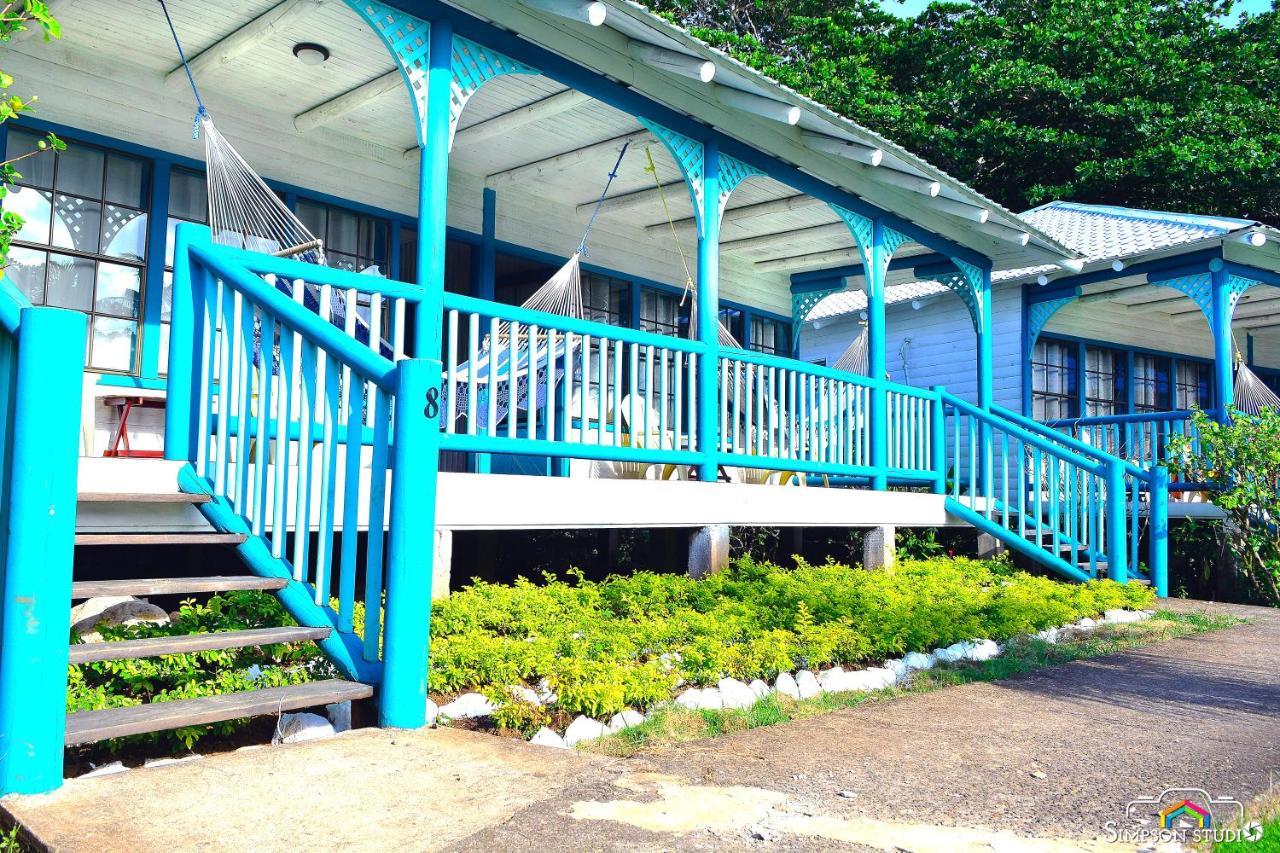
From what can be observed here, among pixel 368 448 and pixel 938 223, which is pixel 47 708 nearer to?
pixel 368 448

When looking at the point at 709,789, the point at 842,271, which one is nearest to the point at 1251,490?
the point at 842,271

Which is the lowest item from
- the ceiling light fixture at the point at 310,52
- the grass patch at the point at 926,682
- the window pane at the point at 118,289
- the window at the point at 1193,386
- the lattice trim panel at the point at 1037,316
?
the grass patch at the point at 926,682

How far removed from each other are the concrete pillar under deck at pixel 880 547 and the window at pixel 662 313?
11.7ft

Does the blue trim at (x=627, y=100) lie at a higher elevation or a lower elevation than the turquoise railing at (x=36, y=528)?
higher

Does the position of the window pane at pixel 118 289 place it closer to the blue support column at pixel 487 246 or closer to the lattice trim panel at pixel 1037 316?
the blue support column at pixel 487 246

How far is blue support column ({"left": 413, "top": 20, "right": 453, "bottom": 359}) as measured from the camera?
5.92m

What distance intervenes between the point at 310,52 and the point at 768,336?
763 centimetres

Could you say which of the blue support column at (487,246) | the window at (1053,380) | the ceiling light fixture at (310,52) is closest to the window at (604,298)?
the blue support column at (487,246)

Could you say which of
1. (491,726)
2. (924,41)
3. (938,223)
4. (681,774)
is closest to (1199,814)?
(681,774)

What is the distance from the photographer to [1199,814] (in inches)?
113

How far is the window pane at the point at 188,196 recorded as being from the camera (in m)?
7.42

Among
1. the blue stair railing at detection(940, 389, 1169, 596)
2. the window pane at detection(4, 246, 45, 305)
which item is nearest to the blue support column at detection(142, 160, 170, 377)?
the window pane at detection(4, 246, 45, 305)

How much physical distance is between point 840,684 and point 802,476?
5.51 meters

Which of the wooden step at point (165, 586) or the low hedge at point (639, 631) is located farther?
the low hedge at point (639, 631)
